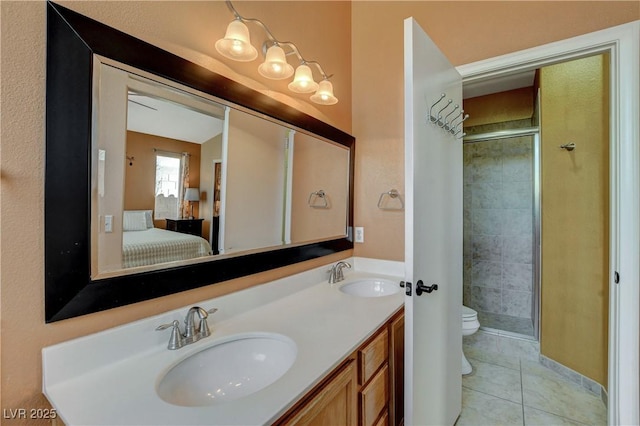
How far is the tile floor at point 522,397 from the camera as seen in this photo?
170cm

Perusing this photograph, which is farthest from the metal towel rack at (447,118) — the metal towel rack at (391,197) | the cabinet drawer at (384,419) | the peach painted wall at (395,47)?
the cabinet drawer at (384,419)

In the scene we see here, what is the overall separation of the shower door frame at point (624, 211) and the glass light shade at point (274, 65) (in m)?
1.47

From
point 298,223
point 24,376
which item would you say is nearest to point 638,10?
point 298,223

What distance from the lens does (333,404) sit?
881mm

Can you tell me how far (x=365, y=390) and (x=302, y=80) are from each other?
147 cm

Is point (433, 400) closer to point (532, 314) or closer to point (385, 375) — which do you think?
point (385, 375)

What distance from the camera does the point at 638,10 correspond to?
132 centimetres

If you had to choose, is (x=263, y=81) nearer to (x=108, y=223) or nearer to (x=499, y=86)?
(x=108, y=223)

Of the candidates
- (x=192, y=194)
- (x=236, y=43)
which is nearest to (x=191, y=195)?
(x=192, y=194)

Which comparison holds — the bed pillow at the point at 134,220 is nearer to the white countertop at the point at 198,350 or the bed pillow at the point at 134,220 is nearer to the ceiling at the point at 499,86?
the white countertop at the point at 198,350

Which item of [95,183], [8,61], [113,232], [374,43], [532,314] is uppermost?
[374,43]

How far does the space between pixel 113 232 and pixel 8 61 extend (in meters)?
0.49

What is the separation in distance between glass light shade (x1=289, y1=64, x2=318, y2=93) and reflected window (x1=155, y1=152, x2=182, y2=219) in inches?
29.3

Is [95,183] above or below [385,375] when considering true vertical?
above
